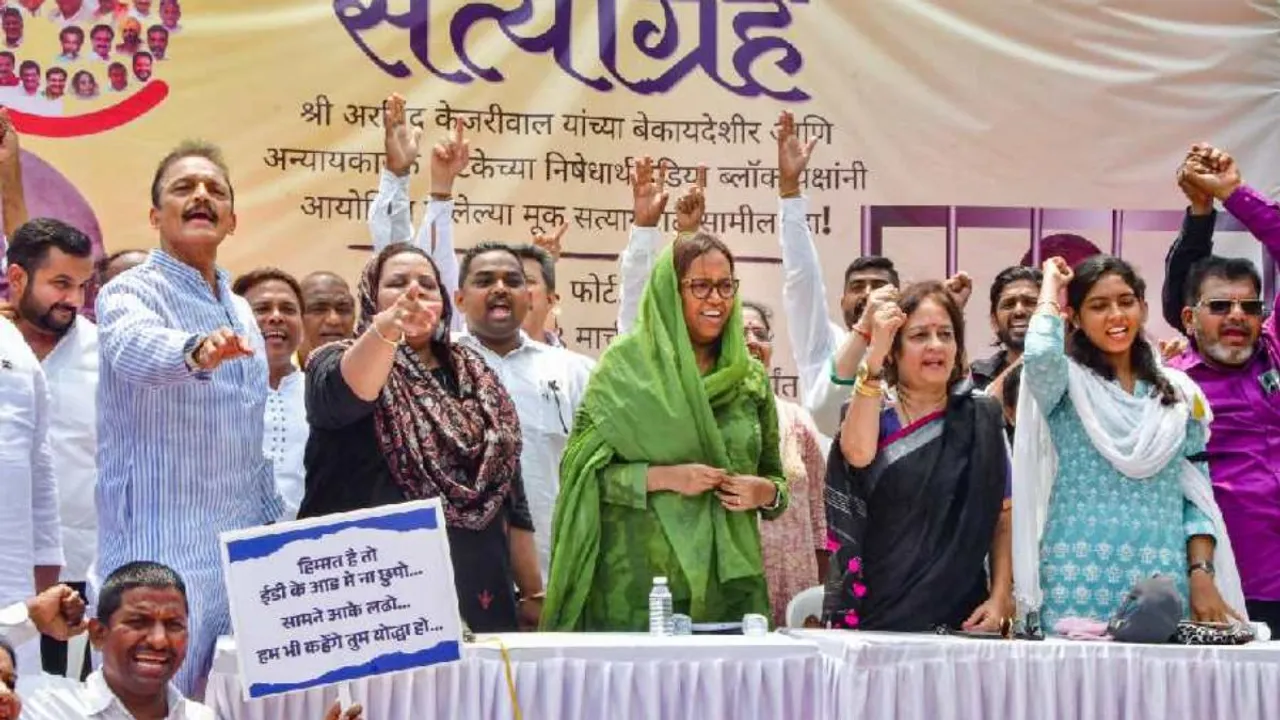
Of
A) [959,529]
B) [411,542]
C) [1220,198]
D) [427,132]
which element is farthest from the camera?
[427,132]

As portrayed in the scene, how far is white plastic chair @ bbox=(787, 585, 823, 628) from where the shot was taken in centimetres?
473

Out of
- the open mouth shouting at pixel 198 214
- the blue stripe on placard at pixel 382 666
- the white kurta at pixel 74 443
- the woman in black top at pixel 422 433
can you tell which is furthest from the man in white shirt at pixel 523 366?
the blue stripe on placard at pixel 382 666

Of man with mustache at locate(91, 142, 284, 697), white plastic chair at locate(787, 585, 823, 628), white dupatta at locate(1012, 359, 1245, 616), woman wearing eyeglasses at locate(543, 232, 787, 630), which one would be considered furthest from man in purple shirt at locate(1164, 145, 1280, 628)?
man with mustache at locate(91, 142, 284, 697)

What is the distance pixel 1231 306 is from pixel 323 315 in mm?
2705

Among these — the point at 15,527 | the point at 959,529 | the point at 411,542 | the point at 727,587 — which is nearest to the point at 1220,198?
the point at 959,529

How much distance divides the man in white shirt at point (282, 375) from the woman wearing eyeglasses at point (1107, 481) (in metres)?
1.94

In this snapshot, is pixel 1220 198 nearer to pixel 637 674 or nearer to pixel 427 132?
pixel 637 674

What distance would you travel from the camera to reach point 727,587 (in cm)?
452

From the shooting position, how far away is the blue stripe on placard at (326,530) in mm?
3670

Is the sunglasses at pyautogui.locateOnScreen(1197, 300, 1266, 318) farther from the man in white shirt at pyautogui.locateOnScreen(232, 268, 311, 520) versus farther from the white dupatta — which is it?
the man in white shirt at pyautogui.locateOnScreen(232, 268, 311, 520)

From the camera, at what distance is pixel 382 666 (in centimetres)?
378

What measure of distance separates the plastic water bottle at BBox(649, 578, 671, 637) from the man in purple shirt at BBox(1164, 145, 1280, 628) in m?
1.68

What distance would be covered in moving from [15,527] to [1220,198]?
11.2ft

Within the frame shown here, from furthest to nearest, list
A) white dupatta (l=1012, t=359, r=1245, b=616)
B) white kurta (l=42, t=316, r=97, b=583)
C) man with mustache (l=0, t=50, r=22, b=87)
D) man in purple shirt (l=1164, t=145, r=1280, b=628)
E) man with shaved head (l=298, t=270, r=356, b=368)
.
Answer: man with mustache (l=0, t=50, r=22, b=87), man with shaved head (l=298, t=270, r=356, b=368), white kurta (l=42, t=316, r=97, b=583), man in purple shirt (l=1164, t=145, r=1280, b=628), white dupatta (l=1012, t=359, r=1245, b=616)
